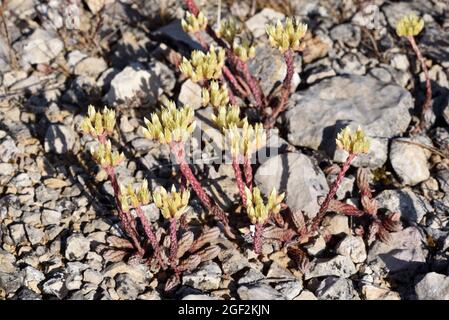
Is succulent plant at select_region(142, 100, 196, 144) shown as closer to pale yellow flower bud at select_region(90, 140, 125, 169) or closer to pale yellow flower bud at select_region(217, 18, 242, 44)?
pale yellow flower bud at select_region(90, 140, 125, 169)

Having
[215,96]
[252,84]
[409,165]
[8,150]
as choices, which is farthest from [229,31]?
[8,150]

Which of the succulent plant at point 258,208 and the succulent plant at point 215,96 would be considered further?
the succulent plant at point 215,96

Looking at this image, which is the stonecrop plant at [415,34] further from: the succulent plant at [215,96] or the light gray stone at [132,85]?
the light gray stone at [132,85]

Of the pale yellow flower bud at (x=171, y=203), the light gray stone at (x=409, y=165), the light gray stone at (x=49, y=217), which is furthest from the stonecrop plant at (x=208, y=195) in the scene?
the light gray stone at (x=49, y=217)

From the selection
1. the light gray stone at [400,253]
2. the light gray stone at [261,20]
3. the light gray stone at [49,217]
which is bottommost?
the light gray stone at [400,253]

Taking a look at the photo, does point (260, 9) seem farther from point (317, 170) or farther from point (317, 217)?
point (317, 217)

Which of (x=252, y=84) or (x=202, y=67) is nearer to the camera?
(x=202, y=67)

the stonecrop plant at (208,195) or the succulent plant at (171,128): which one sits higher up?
the succulent plant at (171,128)

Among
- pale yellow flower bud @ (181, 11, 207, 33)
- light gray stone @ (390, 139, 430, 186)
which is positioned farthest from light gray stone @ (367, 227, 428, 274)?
pale yellow flower bud @ (181, 11, 207, 33)

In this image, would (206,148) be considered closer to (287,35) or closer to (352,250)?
(287,35)

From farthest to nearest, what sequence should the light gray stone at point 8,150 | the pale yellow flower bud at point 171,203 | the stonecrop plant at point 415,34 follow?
1. the stonecrop plant at point 415,34
2. the light gray stone at point 8,150
3. the pale yellow flower bud at point 171,203
